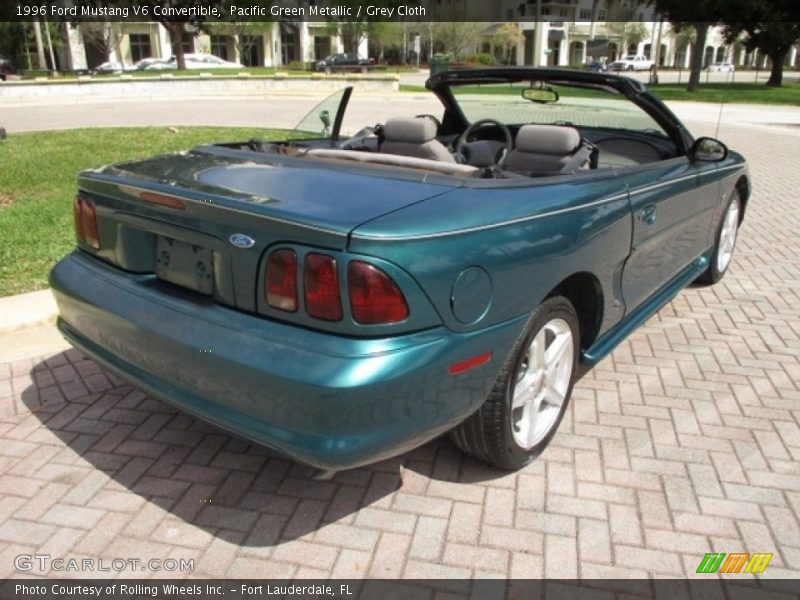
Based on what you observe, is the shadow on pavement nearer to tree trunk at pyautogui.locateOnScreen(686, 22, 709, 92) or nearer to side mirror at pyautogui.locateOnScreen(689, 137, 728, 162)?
side mirror at pyautogui.locateOnScreen(689, 137, 728, 162)

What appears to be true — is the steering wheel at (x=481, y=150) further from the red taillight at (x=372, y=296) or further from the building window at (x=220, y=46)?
the building window at (x=220, y=46)

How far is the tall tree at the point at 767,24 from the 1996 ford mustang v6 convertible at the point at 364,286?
3519cm

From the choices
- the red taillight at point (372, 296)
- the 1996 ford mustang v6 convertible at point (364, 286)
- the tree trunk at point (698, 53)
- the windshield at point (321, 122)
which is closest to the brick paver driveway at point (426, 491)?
the 1996 ford mustang v6 convertible at point (364, 286)

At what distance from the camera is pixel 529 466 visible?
2.82 m

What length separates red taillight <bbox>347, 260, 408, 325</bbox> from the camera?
6.48 feet

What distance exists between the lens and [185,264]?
238 centimetres

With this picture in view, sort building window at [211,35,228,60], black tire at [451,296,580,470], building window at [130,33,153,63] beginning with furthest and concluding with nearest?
1. building window at [211,35,228,60]
2. building window at [130,33,153,63]
3. black tire at [451,296,580,470]

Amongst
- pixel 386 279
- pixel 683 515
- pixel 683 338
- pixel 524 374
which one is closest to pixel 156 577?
pixel 386 279

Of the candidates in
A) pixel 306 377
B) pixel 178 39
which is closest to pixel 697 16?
pixel 178 39

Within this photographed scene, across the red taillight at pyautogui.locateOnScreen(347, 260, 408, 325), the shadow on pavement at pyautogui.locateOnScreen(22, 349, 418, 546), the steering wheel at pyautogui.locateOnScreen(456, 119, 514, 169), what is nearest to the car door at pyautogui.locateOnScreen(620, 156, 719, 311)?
the steering wheel at pyautogui.locateOnScreen(456, 119, 514, 169)

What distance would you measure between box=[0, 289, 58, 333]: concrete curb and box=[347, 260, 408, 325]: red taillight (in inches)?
106

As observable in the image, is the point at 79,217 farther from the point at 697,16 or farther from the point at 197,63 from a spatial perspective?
the point at 197,63

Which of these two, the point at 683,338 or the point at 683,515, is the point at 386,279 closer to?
the point at 683,515

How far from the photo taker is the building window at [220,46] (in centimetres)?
6338
